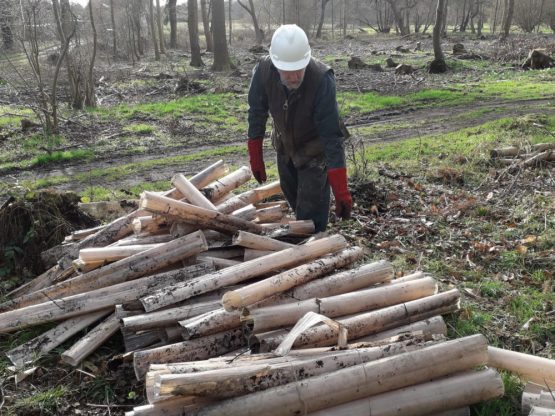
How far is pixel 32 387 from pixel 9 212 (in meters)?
2.18

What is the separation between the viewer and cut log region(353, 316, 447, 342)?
11.7 feet

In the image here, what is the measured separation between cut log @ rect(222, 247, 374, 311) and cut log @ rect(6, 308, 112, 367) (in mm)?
1180

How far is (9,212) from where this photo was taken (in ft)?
17.1

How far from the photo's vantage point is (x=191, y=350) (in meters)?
3.45

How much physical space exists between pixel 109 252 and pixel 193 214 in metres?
0.75

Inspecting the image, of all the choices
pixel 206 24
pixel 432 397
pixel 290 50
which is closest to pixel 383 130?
pixel 290 50

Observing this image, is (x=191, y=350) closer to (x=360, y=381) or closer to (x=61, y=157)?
(x=360, y=381)

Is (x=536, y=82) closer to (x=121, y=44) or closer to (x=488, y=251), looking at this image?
(x=488, y=251)

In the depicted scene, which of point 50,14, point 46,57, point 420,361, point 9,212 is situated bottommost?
point 420,361

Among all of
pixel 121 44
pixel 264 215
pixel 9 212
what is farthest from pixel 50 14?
pixel 121 44

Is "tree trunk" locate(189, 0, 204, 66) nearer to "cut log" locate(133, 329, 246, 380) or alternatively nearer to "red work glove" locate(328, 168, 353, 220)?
"red work glove" locate(328, 168, 353, 220)

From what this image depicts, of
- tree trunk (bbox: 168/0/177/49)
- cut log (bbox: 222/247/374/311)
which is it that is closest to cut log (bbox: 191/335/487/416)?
cut log (bbox: 222/247/374/311)

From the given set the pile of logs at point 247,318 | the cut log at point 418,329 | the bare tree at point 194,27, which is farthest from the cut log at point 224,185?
the bare tree at point 194,27

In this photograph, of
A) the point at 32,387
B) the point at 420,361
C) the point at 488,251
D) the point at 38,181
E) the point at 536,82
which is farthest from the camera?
the point at 536,82
